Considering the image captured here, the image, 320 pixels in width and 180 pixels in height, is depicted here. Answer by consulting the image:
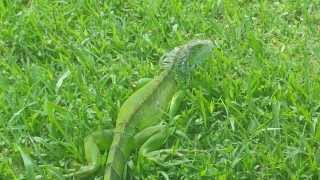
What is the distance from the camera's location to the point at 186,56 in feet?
14.8

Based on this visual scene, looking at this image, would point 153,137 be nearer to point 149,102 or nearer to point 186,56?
point 149,102

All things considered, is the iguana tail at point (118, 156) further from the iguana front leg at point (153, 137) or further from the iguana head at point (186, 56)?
the iguana head at point (186, 56)

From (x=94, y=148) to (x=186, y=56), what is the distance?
919 millimetres

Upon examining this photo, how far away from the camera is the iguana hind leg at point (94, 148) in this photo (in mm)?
3855

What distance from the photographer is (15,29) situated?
5047mm

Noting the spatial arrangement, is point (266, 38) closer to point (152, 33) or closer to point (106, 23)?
point (152, 33)

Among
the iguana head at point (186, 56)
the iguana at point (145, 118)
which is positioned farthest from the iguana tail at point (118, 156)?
the iguana head at point (186, 56)

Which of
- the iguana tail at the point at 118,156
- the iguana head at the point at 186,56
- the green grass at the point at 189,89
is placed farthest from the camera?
the iguana head at the point at 186,56

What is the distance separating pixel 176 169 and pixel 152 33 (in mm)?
1403

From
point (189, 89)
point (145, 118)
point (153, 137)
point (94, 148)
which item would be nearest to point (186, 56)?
point (189, 89)

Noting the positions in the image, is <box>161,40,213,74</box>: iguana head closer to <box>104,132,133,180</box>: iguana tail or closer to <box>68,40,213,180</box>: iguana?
<box>68,40,213,180</box>: iguana

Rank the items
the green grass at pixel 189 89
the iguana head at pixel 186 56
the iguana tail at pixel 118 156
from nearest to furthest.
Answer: the iguana tail at pixel 118 156 < the green grass at pixel 189 89 < the iguana head at pixel 186 56

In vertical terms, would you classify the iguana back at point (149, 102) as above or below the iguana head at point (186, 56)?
below

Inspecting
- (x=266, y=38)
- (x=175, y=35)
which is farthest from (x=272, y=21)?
(x=175, y=35)
